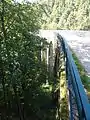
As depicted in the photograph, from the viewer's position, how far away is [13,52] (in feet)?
29.0

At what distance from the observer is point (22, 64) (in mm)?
8852

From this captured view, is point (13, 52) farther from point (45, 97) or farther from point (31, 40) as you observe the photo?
point (45, 97)

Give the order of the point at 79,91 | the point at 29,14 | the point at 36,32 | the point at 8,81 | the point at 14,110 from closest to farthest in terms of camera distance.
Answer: the point at 79,91 → the point at 8,81 → the point at 29,14 → the point at 36,32 → the point at 14,110

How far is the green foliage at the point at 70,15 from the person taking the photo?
174 feet

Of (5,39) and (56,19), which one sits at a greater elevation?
(56,19)

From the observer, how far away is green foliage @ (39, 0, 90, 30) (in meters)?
53.2

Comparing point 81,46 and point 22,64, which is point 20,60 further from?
point 81,46

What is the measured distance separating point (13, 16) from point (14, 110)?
418cm

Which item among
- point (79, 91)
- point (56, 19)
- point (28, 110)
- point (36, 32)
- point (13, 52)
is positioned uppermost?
point (56, 19)

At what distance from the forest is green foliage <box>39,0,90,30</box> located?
107ft

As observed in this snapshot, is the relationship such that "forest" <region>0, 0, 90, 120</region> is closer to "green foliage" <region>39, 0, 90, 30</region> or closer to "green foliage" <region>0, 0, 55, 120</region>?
"green foliage" <region>0, 0, 55, 120</region>

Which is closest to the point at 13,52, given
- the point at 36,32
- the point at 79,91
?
the point at 36,32

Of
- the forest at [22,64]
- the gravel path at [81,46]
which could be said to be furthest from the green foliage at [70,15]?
the forest at [22,64]

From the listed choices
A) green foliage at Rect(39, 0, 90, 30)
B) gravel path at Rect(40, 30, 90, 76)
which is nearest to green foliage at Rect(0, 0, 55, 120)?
Answer: gravel path at Rect(40, 30, 90, 76)
